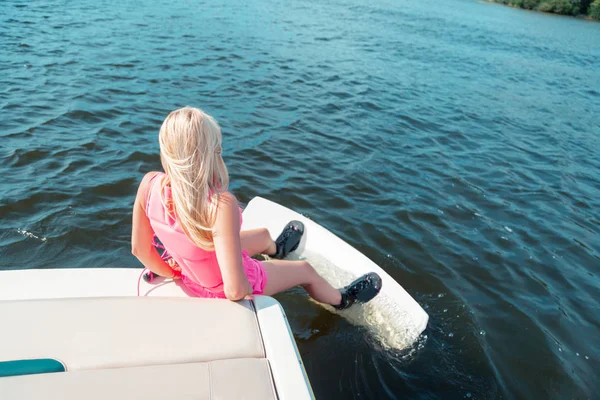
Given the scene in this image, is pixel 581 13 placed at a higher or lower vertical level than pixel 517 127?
lower

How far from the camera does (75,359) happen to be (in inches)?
68.2

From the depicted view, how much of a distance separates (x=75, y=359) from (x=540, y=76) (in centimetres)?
1265

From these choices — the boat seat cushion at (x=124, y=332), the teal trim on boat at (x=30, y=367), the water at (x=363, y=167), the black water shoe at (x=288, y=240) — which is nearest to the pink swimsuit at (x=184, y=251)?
the boat seat cushion at (x=124, y=332)

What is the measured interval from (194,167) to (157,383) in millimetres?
908

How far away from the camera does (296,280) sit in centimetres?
310

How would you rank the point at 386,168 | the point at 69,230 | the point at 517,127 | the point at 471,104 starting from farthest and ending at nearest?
the point at 471,104 → the point at 517,127 → the point at 386,168 → the point at 69,230

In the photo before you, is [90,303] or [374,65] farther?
[374,65]

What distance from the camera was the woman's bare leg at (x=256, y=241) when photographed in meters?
3.39

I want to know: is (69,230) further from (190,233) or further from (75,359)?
(75,359)

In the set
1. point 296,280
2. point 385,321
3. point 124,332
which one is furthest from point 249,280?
point 385,321

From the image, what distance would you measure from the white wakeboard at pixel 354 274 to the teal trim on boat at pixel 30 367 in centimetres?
225

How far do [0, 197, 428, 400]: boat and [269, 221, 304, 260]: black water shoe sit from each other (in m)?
1.53

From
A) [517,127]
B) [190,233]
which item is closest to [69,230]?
[190,233]

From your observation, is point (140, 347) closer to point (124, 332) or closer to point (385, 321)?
point (124, 332)
